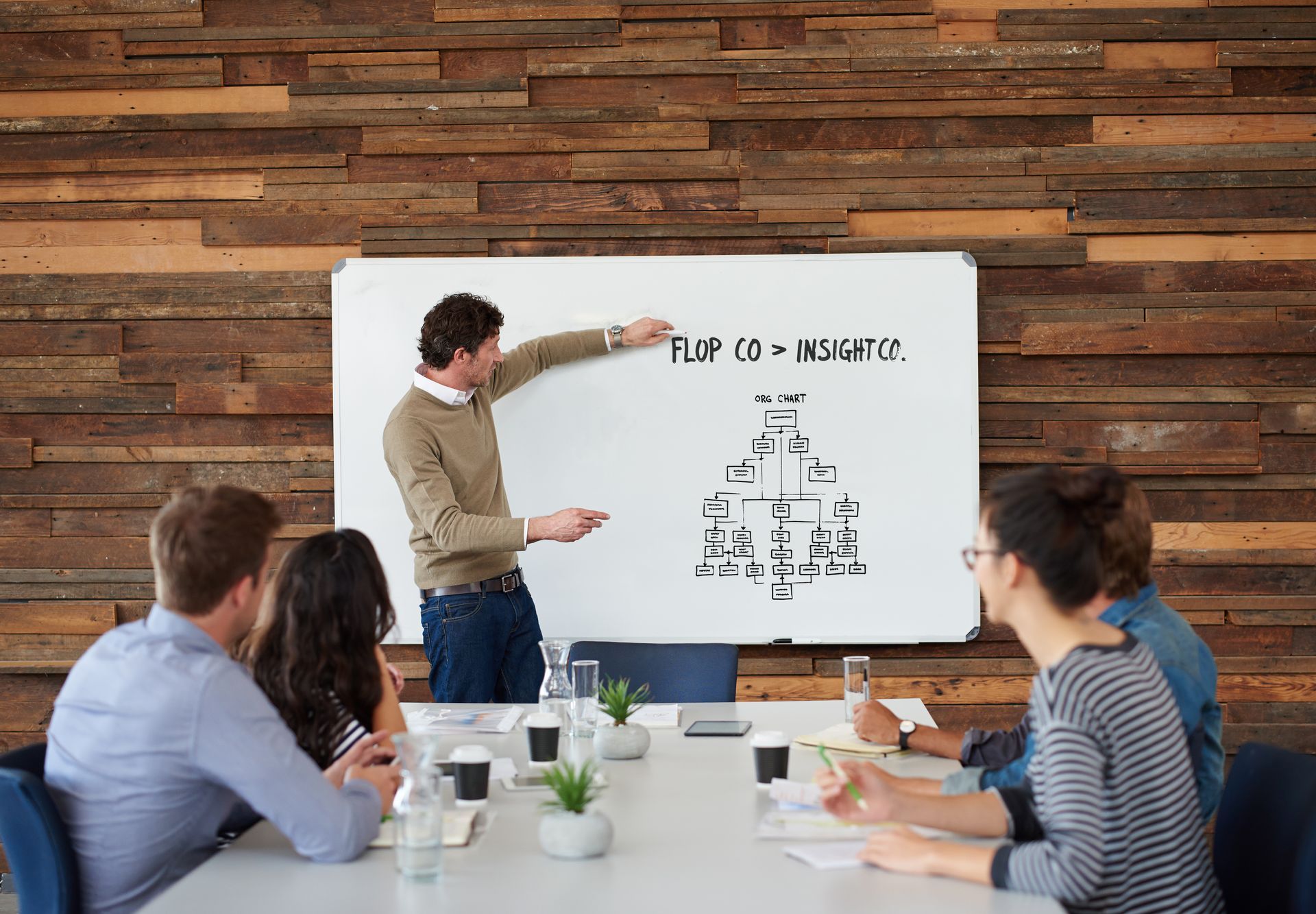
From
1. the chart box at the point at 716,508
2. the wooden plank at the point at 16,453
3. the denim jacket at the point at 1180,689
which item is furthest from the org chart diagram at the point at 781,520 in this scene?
the wooden plank at the point at 16,453

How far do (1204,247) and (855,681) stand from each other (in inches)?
89.4

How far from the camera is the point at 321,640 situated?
189cm

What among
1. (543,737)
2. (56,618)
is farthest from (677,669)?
(56,618)

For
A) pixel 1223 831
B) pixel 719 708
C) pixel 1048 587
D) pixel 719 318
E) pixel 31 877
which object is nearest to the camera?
pixel 1048 587

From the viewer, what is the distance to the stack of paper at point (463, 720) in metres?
2.39

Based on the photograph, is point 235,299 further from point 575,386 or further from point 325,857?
point 325,857

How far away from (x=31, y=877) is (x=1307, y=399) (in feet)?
12.2

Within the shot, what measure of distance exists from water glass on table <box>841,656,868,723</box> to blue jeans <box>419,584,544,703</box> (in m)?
1.21

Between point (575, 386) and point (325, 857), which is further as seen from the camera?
point (575, 386)

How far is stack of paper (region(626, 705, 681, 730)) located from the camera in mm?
2445

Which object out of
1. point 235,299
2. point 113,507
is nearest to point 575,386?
point 235,299

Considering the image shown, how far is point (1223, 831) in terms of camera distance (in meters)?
1.96

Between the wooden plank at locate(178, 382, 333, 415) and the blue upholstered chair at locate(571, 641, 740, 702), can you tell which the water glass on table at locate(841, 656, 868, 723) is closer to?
the blue upholstered chair at locate(571, 641, 740, 702)

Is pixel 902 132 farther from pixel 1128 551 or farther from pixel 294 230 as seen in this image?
pixel 1128 551
